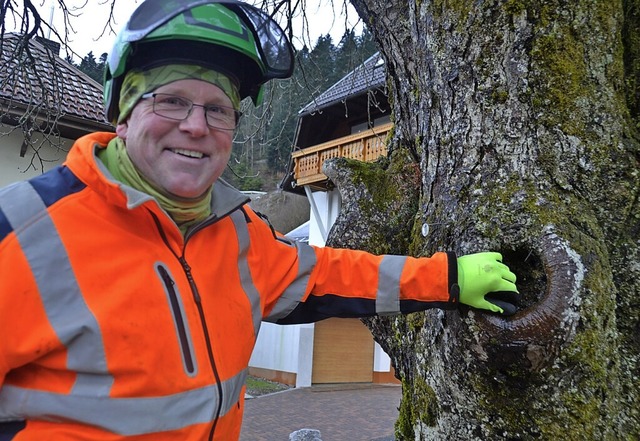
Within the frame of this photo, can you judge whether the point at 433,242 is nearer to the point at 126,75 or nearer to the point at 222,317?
the point at 222,317

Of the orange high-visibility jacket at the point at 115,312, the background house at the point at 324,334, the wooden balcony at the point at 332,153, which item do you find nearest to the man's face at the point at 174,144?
the orange high-visibility jacket at the point at 115,312

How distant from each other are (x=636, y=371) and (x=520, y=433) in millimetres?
517

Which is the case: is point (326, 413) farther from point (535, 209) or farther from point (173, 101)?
point (173, 101)

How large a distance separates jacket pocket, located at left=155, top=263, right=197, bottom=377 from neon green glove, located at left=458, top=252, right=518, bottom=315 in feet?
2.64

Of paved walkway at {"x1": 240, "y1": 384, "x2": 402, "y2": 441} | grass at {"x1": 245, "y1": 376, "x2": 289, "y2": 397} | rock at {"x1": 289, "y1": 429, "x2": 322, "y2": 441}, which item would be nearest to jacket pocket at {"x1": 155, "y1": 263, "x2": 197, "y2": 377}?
rock at {"x1": 289, "y1": 429, "x2": 322, "y2": 441}

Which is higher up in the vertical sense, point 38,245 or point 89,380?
point 38,245

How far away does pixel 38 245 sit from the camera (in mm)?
1197

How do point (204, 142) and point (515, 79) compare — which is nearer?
point (204, 142)

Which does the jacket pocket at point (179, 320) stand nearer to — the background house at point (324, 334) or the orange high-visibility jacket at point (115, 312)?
the orange high-visibility jacket at point (115, 312)

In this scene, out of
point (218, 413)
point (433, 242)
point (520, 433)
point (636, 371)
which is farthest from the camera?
point (433, 242)

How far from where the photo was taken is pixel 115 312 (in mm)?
1257

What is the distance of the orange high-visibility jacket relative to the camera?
118 cm

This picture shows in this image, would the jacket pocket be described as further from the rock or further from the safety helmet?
the rock

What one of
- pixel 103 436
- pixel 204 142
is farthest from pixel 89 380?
pixel 204 142
